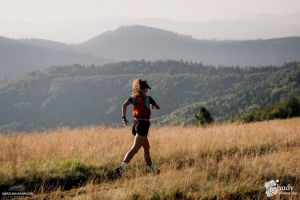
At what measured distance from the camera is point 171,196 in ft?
14.7

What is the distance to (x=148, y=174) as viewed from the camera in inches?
221

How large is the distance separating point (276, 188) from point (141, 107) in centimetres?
281

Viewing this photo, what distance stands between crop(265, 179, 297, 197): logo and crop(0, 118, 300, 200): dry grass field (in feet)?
0.26

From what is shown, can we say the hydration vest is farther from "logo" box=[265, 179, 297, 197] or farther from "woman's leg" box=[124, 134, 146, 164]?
"logo" box=[265, 179, 297, 197]

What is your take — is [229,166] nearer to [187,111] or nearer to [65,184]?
[65,184]

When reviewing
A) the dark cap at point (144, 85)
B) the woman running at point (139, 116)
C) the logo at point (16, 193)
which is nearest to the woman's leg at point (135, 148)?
the woman running at point (139, 116)

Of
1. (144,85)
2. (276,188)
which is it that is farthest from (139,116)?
(276,188)

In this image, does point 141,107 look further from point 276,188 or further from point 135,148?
point 276,188

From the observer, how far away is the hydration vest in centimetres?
580

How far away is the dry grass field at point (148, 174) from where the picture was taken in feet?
15.2

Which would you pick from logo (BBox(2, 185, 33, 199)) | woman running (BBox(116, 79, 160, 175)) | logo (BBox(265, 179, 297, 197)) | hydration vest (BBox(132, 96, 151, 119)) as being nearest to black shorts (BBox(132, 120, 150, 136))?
woman running (BBox(116, 79, 160, 175))

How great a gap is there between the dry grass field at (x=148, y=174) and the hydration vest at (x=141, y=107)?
107cm

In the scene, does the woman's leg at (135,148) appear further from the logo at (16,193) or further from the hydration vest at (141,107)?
the logo at (16,193)

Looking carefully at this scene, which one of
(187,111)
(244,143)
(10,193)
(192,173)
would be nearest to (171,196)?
(192,173)
